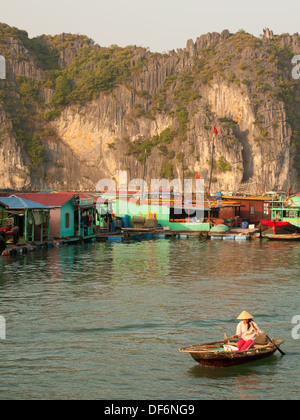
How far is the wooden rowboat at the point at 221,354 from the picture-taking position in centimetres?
1725

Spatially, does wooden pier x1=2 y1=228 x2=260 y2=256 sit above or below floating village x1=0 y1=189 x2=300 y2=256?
below

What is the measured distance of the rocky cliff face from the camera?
137m

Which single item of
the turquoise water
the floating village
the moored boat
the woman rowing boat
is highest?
the floating village

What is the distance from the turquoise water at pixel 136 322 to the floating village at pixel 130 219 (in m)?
4.63

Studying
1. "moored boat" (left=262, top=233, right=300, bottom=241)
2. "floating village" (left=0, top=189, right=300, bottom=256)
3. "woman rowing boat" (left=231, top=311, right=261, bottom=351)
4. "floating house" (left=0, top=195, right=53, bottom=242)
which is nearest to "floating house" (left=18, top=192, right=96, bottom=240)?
"floating village" (left=0, top=189, right=300, bottom=256)

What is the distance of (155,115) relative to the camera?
150 meters

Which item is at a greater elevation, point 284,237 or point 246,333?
point 284,237

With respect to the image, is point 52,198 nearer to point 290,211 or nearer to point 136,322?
point 290,211

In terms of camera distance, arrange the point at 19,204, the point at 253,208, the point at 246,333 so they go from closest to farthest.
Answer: the point at 246,333, the point at 19,204, the point at 253,208

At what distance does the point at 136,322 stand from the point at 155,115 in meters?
130

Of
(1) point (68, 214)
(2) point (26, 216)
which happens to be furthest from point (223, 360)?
(1) point (68, 214)

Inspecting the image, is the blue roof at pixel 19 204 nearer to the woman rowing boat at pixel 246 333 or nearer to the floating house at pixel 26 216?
the floating house at pixel 26 216

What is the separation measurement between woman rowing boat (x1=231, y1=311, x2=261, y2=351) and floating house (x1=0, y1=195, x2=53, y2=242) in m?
29.0

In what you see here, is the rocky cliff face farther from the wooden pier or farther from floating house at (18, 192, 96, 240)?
floating house at (18, 192, 96, 240)
